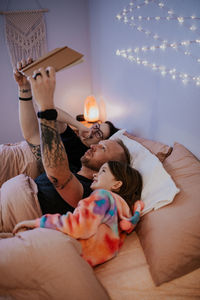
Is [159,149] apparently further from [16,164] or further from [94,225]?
[16,164]

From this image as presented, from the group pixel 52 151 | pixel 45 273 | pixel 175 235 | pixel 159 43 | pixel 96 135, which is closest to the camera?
pixel 45 273

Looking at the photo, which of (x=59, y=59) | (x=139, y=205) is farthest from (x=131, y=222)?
(x=59, y=59)

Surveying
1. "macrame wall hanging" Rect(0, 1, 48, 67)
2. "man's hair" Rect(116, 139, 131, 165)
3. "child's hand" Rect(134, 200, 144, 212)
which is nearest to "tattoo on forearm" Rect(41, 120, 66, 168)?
"child's hand" Rect(134, 200, 144, 212)

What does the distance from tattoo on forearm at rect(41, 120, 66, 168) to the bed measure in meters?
0.32

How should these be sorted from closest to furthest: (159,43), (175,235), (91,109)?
(175,235), (159,43), (91,109)

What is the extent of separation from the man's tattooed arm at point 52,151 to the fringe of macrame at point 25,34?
6.94 ft

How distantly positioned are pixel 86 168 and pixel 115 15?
1.48 m

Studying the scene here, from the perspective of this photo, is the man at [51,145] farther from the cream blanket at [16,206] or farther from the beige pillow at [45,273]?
the beige pillow at [45,273]

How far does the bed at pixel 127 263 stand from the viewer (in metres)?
0.72

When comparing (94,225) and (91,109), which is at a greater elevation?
(91,109)

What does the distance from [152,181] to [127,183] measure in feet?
0.46

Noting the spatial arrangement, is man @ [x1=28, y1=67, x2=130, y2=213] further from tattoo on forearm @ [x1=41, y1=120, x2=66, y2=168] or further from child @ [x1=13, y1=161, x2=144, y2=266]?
child @ [x1=13, y1=161, x2=144, y2=266]

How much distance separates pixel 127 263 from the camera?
0.92 metres

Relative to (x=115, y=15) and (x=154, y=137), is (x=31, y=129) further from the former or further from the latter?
(x=115, y=15)
